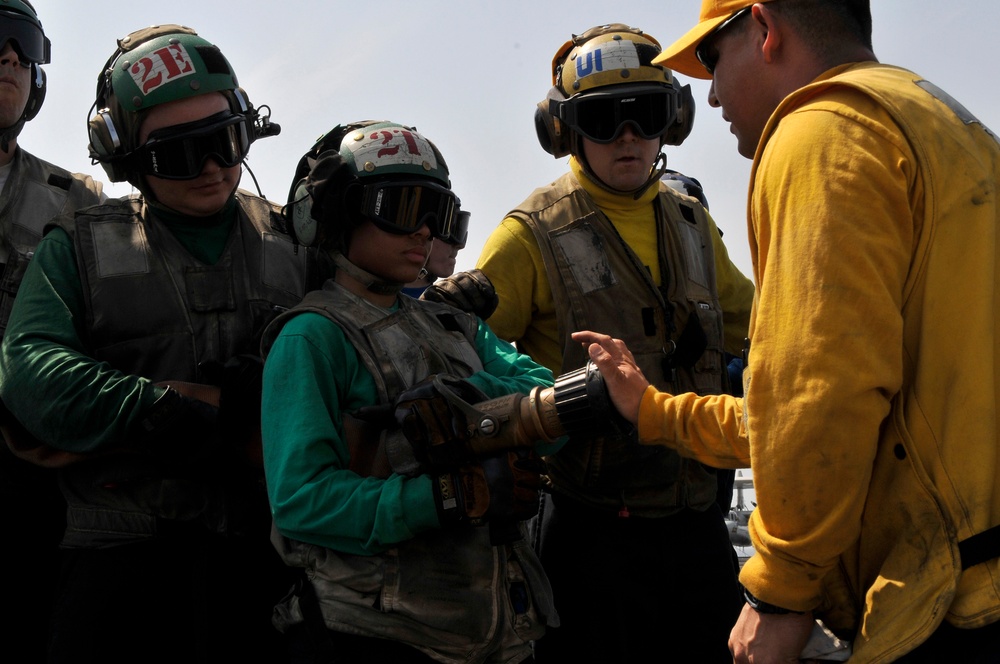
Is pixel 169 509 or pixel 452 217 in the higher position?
pixel 452 217

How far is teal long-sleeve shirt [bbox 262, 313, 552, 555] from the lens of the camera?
2955 millimetres

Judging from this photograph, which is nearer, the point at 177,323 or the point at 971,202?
the point at 971,202

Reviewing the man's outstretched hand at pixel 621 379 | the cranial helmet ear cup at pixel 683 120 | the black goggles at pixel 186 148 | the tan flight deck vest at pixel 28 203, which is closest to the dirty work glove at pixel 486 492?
the man's outstretched hand at pixel 621 379

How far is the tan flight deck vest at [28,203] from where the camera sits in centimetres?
439

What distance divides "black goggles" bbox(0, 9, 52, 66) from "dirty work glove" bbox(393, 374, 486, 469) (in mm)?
2673

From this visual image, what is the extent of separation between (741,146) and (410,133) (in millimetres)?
1105

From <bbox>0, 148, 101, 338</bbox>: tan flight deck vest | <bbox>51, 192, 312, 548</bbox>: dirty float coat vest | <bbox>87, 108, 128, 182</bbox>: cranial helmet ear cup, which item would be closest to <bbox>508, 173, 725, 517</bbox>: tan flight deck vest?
<bbox>51, 192, 312, 548</bbox>: dirty float coat vest

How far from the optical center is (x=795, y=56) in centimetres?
266

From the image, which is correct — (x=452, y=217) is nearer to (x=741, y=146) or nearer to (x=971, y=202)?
(x=741, y=146)

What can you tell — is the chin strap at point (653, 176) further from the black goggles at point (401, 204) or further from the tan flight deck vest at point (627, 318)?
the black goggles at point (401, 204)

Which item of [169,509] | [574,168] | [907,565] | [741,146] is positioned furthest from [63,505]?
[907,565]

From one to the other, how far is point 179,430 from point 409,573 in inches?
35.9

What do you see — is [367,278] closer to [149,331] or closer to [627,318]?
[149,331]

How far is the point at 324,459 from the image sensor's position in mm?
3031
